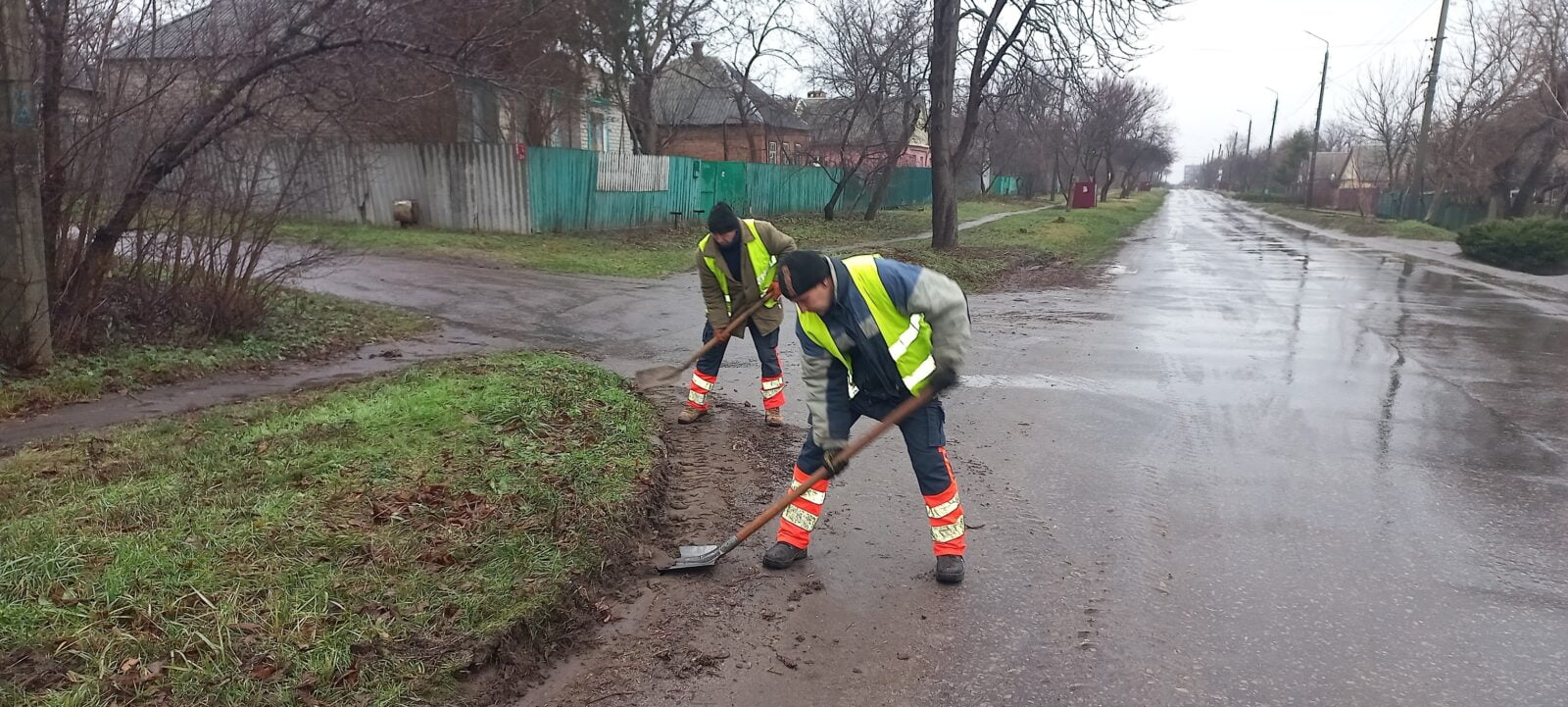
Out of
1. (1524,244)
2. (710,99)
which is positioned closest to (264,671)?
(1524,244)

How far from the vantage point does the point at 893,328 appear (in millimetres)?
3746

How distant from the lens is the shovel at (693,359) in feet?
19.6

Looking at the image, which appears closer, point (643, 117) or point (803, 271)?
point (803, 271)

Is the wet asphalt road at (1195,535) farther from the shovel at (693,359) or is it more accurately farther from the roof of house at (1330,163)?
the roof of house at (1330,163)

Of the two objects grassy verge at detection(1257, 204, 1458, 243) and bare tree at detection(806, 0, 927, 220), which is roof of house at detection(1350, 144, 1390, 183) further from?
bare tree at detection(806, 0, 927, 220)

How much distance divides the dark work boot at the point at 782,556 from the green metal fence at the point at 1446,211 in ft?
117

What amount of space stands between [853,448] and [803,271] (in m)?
0.76

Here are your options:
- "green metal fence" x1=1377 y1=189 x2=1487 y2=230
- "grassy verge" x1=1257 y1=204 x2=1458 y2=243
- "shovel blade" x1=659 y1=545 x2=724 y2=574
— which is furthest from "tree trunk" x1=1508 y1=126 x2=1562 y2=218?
"shovel blade" x1=659 y1=545 x2=724 y2=574

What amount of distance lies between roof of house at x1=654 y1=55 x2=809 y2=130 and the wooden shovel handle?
2504 cm

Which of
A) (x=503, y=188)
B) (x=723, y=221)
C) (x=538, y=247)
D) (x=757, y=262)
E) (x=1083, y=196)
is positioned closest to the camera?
(x=723, y=221)

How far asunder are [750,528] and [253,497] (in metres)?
2.14

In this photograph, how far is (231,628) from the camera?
2.98m

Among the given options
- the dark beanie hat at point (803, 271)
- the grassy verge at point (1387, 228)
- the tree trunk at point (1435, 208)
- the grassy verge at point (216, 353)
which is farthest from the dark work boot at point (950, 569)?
the tree trunk at point (1435, 208)

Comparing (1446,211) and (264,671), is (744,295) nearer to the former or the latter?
(264,671)
